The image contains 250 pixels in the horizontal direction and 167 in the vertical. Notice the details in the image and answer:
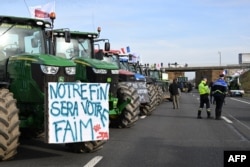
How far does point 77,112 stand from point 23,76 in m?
1.44

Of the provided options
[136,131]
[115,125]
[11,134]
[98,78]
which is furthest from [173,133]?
[11,134]

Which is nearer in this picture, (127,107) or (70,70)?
(70,70)

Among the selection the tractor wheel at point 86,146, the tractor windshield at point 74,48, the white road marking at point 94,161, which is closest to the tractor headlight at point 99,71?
the tractor windshield at point 74,48

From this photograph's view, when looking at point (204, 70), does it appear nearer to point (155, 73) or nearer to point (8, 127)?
point (155, 73)

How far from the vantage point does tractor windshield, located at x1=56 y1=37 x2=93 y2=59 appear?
12.0m

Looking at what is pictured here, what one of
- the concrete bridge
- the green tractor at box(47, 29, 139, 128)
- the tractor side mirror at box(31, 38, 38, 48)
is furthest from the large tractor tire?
the concrete bridge

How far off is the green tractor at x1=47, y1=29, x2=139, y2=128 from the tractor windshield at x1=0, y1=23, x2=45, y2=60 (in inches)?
17.6

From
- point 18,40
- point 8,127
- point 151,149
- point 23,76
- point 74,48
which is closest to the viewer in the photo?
point 8,127

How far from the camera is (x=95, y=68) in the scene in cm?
1116

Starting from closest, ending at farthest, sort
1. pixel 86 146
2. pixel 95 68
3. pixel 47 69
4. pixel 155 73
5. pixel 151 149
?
pixel 47 69, pixel 86 146, pixel 151 149, pixel 95 68, pixel 155 73

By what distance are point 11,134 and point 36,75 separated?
4.44 ft

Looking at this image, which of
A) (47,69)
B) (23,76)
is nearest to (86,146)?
(47,69)

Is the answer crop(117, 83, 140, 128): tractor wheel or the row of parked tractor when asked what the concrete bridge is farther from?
the row of parked tractor

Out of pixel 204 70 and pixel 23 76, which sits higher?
pixel 204 70
